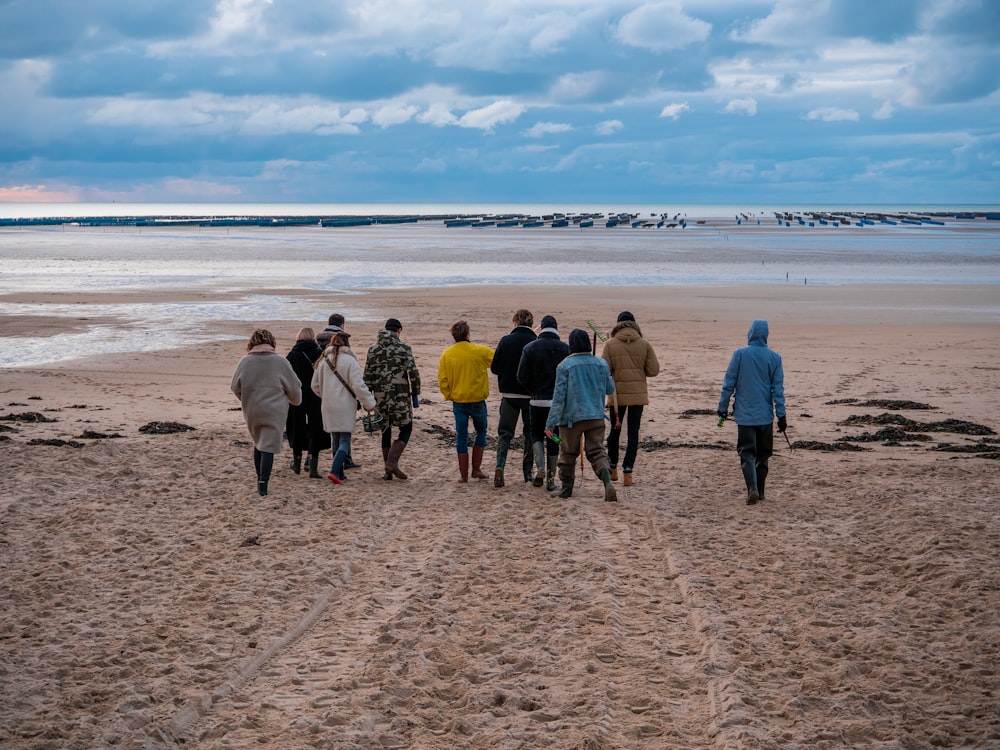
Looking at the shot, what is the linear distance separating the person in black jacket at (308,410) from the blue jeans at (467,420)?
1376 mm

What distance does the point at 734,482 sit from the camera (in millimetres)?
10266

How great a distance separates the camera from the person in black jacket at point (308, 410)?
10273mm

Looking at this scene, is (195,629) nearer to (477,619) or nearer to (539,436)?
(477,619)

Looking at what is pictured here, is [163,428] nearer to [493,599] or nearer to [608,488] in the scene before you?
[608,488]

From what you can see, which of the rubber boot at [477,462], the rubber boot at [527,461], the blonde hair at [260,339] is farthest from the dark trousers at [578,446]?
the blonde hair at [260,339]

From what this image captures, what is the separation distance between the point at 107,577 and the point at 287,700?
259 cm

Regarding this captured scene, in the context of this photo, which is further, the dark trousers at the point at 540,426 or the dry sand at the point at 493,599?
the dark trousers at the point at 540,426

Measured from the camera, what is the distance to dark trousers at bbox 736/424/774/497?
930 cm

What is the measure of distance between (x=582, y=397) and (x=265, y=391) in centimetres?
289

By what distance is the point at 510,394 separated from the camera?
32.3 ft

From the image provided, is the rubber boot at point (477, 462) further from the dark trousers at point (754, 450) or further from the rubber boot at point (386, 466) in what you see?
the dark trousers at point (754, 450)

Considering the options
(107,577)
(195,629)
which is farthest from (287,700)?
(107,577)

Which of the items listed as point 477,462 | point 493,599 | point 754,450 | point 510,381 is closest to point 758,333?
point 754,450

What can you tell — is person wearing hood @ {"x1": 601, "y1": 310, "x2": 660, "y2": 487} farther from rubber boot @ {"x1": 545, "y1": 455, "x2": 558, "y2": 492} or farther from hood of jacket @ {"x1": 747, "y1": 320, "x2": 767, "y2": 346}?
hood of jacket @ {"x1": 747, "y1": 320, "x2": 767, "y2": 346}
